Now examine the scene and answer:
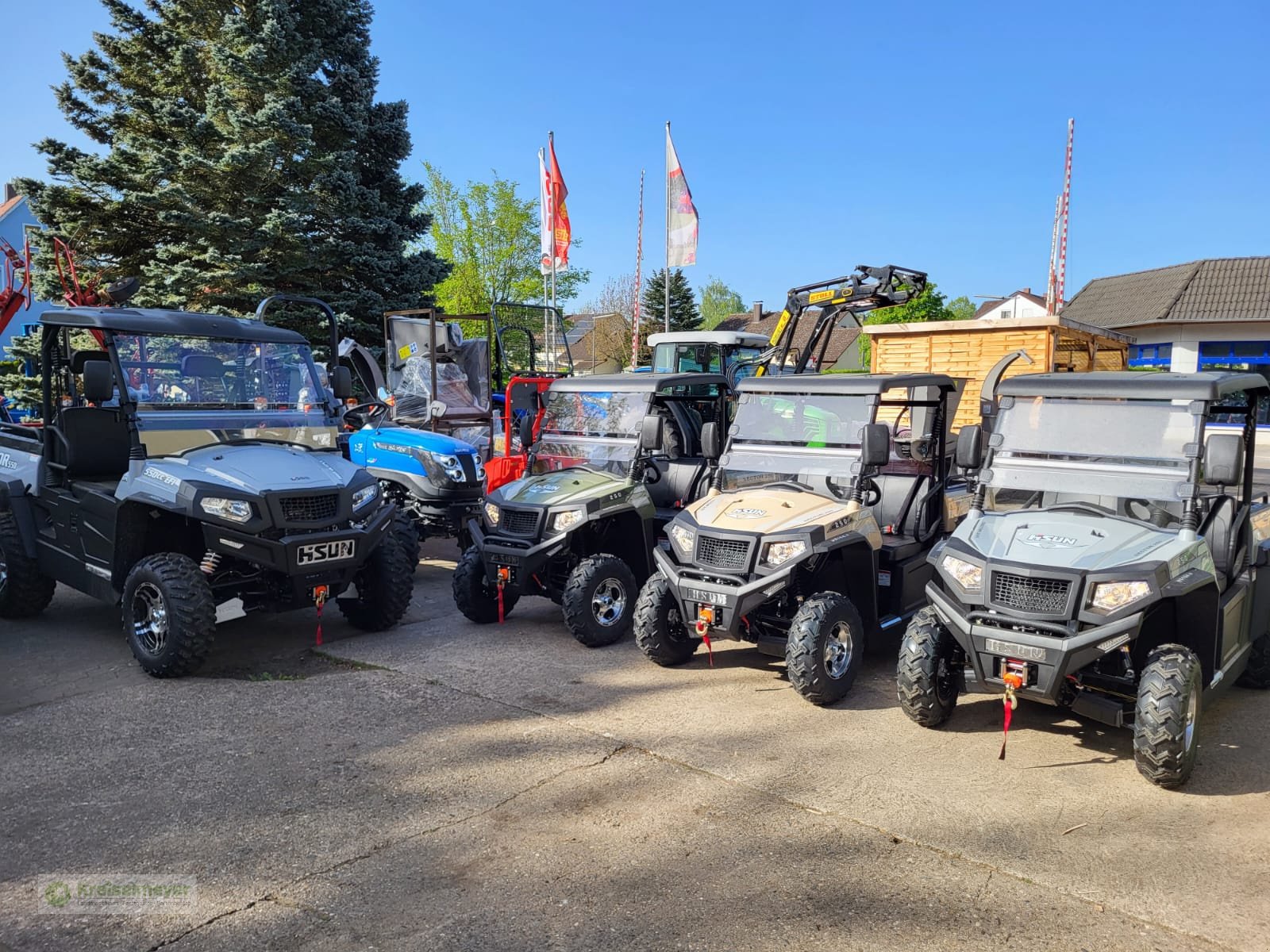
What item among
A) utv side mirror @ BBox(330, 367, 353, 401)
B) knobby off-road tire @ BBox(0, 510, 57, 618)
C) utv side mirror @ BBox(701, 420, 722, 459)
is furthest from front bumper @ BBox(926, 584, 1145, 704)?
knobby off-road tire @ BBox(0, 510, 57, 618)

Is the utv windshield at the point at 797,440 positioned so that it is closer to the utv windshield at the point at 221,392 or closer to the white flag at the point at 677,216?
the utv windshield at the point at 221,392

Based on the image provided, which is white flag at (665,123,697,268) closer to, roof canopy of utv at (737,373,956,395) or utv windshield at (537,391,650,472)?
utv windshield at (537,391,650,472)

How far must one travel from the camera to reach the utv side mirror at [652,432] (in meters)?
7.42

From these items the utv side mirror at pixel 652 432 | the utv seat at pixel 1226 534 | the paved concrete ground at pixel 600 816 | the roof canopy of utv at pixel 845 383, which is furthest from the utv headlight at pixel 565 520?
the utv seat at pixel 1226 534

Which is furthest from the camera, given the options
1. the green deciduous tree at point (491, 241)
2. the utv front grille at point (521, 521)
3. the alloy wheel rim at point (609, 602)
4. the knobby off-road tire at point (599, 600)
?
the green deciduous tree at point (491, 241)

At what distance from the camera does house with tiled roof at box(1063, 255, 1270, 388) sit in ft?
72.6

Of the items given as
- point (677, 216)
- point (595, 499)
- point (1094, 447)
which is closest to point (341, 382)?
point (595, 499)

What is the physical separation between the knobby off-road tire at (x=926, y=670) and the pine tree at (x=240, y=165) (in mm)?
14645

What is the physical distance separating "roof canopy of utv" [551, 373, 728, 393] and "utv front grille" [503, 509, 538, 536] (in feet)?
5.31

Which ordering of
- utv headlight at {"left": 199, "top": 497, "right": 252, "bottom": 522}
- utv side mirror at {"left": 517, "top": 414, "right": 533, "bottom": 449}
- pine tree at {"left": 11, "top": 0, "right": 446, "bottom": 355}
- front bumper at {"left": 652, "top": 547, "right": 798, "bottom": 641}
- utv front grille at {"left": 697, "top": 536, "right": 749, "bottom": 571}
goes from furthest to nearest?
pine tree at {"left": 11, "top": 0, "right": 446, "bottom": 355}
utv side mirror at {"left": 517, "top": 414, "right": 533, "bottom": 449}
utv headlight at {"left": 199, "top": 497, "right": 252, "bottom": 522}
utv front grille at {"left": 697, "top": 536, "right": 749, "bottom": 571}
front bumper at {"left": 652, "top": 547, "right": 798, "bottom": 641}

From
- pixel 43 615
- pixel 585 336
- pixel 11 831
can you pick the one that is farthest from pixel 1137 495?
pixel 585 336

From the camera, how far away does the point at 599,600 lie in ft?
22.6

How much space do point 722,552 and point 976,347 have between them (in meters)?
8.30

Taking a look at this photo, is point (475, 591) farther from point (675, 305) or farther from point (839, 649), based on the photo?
point (675, 305)
